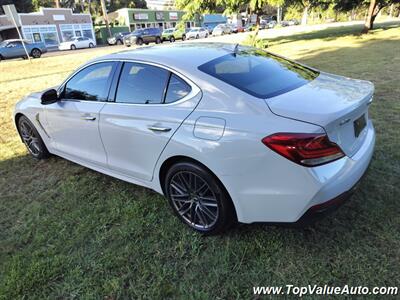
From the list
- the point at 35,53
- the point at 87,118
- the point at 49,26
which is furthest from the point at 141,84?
→ the point at 49,26

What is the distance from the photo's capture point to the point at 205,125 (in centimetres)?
268

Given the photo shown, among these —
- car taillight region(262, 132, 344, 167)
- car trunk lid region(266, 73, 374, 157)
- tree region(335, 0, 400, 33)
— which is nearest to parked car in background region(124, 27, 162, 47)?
tree region(335, 0, 400, 33)

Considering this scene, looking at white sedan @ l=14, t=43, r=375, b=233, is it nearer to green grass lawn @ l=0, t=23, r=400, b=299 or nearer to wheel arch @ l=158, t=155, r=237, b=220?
wheel arch @ l=158, t=155, r=237, b=220

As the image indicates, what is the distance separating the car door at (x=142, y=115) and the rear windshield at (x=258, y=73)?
0.33 meters

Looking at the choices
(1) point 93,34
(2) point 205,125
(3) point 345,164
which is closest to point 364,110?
(3) point 345,164

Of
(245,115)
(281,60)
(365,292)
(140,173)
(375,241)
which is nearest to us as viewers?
(365,292)

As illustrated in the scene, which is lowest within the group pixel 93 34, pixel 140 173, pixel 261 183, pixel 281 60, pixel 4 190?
pixel 93 34

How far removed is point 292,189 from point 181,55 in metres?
1.68

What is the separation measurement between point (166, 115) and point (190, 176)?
1.87 feet

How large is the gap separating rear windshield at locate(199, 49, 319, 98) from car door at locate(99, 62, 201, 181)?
33cm

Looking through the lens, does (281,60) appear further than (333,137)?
Yes

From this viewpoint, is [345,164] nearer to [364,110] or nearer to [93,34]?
[364,110]

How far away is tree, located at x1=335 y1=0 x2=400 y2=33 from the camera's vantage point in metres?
21.4

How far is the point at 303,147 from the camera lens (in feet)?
7.57
